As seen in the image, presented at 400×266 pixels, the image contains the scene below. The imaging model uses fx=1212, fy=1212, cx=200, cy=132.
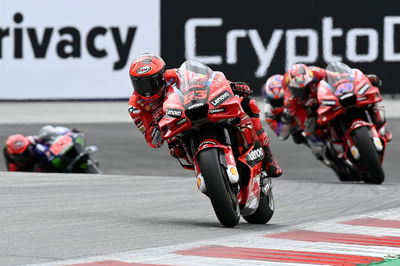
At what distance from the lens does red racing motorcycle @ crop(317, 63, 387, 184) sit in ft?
41.8

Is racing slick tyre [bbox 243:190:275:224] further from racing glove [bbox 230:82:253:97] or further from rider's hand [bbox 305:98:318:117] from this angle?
rider's hand [bbox 305:98:318:117]

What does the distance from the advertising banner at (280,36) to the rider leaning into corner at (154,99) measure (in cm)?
1414

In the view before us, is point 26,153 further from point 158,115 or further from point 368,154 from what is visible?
point 158,115

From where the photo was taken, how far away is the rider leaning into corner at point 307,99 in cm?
1335

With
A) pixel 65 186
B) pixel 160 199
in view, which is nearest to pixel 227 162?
pixel 160 199

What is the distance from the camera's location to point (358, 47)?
75.2ft

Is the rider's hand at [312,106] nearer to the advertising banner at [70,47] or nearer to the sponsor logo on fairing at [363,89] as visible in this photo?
the sponsor logo on fairing at [363,89]

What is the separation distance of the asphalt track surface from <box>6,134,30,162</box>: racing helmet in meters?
1.27

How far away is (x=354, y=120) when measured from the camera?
13.0 metres

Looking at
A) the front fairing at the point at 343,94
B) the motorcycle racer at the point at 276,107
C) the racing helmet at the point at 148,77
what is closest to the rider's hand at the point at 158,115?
the racing helmet at the point at 148,77

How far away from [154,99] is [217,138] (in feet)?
1.86

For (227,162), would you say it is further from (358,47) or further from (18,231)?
(358,47)

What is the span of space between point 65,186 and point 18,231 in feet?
12.5

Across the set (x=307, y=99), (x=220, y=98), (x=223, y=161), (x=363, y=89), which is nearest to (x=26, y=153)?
(x=307, y=99)
